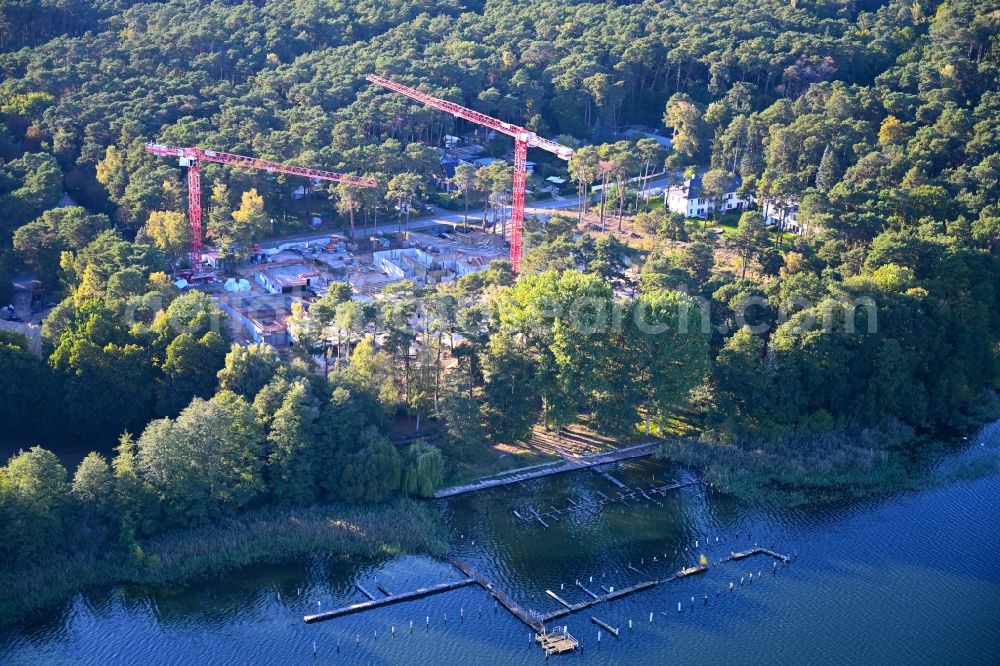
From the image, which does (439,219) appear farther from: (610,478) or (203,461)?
(203,461)

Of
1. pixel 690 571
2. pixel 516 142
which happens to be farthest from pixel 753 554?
pixel 516 142

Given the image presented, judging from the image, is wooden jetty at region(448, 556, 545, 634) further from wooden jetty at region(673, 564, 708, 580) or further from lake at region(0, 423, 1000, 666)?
wooden jetty at region(673, 564, 708, 580)

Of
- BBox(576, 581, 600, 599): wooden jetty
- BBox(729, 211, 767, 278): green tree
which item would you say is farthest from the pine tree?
BBox(576, 581, 600, 599): wooden jetty

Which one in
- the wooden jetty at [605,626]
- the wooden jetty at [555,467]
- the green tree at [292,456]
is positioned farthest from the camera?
the wooden jetty at [555,467]

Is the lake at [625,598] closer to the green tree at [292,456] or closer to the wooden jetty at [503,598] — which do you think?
the wooden jetty at [503,598]

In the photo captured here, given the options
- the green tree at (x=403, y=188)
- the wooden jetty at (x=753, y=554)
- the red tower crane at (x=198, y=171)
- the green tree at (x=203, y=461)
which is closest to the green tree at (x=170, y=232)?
the red tower crane at (x=198, y=171)
